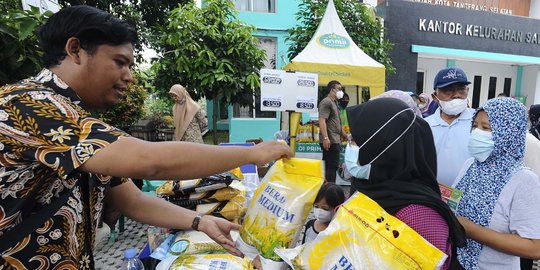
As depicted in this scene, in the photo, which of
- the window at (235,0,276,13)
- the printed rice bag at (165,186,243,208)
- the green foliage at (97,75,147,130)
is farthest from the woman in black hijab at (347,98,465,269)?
the window at (235,0,276,13)

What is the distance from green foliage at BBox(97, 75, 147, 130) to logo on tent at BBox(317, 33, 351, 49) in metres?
4.42

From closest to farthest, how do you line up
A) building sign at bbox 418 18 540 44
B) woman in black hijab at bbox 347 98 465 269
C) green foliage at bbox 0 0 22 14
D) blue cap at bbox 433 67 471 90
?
1. woman in black hijab at bbox 347 98 465 269
2. green foliage at bbox 0 0 22 14
3. blue cap at bbox 433 67 471 90
4. building sign at bbox 418 18 540 44

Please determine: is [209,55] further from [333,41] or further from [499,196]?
[499,196]

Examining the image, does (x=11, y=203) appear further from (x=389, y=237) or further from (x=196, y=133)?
(x=196, y=133)

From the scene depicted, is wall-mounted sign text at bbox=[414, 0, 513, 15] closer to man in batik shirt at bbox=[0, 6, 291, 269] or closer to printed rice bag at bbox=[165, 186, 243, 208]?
printed rice bag at bbox=[165, 186, 243, 208]

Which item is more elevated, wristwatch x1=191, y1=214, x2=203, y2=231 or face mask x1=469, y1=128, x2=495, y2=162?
face mask x1=469, y1=128, x2=495, y2=162

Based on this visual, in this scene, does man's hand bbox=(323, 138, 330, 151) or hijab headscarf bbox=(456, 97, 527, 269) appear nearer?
Result: hijab headscarf bbox=(456, 97, 527, 269)

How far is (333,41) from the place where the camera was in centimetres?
598

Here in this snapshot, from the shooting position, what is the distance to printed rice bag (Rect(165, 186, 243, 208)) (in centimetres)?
184

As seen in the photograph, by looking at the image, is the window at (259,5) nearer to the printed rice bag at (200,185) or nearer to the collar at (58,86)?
the printed rice bag at (200,185)

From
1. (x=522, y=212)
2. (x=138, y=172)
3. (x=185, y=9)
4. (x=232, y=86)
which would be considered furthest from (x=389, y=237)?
(x=185, y=9)

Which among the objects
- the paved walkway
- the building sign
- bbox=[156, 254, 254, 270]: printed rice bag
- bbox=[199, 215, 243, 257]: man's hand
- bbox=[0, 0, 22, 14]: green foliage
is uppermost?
the building sign

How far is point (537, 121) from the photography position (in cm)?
357

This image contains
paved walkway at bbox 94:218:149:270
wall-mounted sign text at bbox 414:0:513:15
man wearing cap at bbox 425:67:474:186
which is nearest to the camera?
man wearing cap at bbox 425:67:474:186
